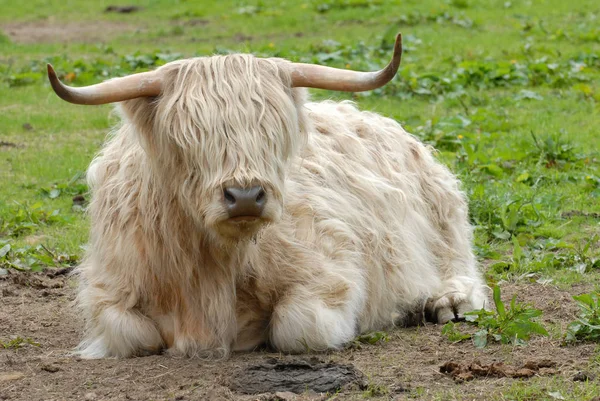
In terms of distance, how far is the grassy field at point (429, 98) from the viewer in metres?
7.01

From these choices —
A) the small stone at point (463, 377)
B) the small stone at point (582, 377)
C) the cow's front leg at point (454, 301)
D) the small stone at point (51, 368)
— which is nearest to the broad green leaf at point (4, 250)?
the small stone at point (51, 368)

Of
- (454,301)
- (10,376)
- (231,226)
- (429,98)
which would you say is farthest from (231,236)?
(429,98)

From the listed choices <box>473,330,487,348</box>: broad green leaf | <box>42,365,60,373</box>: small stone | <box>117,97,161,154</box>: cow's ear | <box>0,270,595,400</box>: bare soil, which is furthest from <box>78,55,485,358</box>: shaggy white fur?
<box>473,330,487,348</box>: broad green leaf

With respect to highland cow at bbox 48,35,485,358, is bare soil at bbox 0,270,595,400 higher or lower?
lower

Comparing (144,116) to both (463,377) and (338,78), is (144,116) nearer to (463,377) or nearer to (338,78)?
(338,78)

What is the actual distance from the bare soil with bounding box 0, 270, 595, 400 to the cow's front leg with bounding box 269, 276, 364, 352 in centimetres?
7

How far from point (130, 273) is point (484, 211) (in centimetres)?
323

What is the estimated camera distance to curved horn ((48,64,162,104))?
4.37 m

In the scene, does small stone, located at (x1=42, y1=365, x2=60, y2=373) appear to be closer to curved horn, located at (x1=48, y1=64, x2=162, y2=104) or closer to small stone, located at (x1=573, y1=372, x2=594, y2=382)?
curved horn, located at (x1=48, y1=64, x2=162, y2=104)

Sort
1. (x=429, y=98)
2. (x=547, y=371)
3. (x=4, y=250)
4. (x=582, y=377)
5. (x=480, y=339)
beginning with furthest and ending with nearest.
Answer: (x=429, y=98), (x=4, y=250), (x=480, y=339), (x=547, y=371), (x=582, y=377)

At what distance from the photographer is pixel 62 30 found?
17.4 m

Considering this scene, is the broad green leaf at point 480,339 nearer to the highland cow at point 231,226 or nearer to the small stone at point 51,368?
the highland cow at point 231,226

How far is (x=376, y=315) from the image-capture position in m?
5.55

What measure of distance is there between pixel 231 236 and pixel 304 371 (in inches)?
24.2
